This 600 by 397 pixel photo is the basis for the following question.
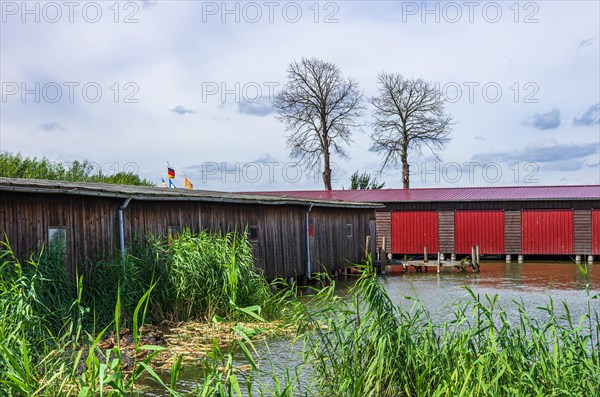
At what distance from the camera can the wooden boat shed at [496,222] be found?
107 ft

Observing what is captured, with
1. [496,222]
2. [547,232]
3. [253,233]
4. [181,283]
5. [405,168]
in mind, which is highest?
[405,168]

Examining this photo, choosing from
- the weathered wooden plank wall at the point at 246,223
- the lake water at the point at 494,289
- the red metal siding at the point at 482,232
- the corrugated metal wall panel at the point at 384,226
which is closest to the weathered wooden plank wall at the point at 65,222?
the weathered wooden plank wall at the point at 246,223

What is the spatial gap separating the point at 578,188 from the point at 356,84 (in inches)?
693

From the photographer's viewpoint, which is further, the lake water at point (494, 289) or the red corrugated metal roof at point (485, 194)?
the red corrugated metal roof at point (485, 194)

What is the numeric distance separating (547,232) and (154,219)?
2233 cm

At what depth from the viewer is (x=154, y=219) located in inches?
629

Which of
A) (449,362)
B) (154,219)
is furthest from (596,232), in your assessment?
(449,362)

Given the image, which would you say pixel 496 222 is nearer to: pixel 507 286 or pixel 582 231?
pixel 582 231

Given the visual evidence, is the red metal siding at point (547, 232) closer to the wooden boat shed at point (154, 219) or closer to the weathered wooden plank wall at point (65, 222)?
the wooden boat shed at point (154, 219)

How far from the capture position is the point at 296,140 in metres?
48.0

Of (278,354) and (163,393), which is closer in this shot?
(163,393)

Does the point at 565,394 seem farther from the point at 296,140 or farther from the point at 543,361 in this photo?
the point at 296,140

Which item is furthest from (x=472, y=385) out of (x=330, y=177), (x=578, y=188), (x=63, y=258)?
(x=330, y=177)

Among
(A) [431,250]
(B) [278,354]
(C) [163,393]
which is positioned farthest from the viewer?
(A) [431,250]
